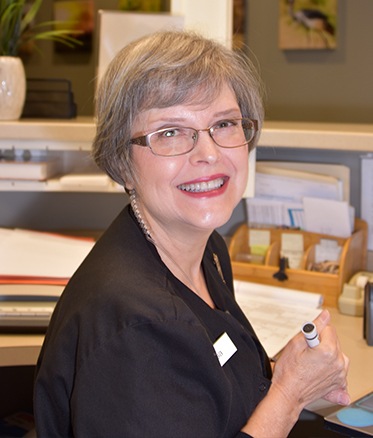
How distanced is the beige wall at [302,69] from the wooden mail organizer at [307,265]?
0.53 m

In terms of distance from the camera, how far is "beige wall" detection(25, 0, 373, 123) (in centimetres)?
250

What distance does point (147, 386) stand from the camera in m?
1.14

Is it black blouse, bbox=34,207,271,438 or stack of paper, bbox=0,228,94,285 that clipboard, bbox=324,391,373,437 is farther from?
stack of paper, bbox=0,228,94,285

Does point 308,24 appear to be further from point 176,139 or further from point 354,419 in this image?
point 354,419

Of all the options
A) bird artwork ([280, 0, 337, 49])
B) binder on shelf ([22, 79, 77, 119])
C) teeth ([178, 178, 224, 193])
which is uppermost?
bird artwork ([280, 0, 337, 49])

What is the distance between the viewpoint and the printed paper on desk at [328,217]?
7.09 ft

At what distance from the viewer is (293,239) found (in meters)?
2.25

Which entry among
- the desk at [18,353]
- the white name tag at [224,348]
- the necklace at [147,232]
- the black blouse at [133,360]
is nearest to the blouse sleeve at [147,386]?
the black blouse at [133,360]

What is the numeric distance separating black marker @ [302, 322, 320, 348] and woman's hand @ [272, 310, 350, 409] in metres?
0.01

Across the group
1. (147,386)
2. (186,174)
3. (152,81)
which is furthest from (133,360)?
(152,81)

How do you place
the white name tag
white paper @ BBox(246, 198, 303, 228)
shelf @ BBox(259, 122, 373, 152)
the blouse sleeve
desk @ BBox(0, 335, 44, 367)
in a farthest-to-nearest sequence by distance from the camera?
white paper @ BBox(246, 198, 303, 228), shelf @ BBox(259, 122, 373, 152), desk @ BBox(0, 335, 44, 367), the white name tag, the blouse sleeve

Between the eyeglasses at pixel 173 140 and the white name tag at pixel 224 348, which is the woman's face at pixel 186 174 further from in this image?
the white name tag at pixel 224 348

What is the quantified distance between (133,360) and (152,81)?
51 cm

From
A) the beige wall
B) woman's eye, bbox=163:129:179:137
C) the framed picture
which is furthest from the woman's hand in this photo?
the framed picture
